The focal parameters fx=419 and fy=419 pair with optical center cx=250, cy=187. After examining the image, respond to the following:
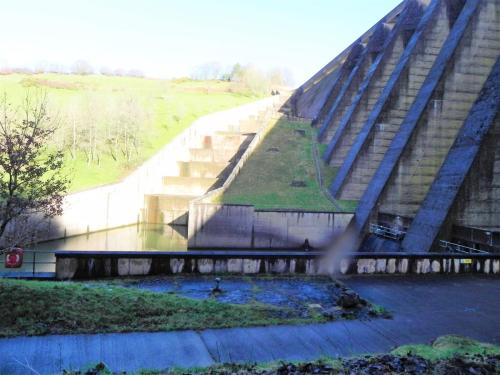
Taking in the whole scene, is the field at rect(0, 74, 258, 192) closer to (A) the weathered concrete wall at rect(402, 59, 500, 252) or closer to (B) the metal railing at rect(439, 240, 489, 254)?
(A) the weathered concrete wall at rect(402, 59, 500, 252)

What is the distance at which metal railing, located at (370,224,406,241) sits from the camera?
19.1 metres

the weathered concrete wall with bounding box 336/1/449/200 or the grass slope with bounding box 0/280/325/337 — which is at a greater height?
the weathered concrete wall with bounding box 336/1/449/200

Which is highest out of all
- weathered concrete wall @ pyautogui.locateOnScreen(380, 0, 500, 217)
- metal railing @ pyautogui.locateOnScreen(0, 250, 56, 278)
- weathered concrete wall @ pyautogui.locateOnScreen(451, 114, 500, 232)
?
weathered concrete wall @ pyautogui.locateOnScreen(380, 0, 500, 217)

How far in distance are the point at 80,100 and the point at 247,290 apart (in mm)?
34541

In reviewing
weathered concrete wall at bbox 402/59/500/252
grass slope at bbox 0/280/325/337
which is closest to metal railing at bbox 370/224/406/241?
weathered concrete wall at bbox 402/59/500/252

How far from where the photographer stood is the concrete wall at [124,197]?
25.0 metres

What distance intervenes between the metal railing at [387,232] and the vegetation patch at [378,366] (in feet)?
46.9

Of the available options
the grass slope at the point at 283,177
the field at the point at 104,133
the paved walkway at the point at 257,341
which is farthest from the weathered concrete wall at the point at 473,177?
the field at the point at 104,133

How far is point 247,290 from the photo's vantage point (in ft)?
27.8

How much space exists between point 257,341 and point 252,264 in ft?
12.9

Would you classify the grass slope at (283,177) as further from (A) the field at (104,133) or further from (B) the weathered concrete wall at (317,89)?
(B) the weathered concrete wall at (317,89)

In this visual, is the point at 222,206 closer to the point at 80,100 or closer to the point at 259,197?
the point at 259,197

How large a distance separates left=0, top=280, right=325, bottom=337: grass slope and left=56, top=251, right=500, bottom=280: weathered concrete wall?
1816 millimetres

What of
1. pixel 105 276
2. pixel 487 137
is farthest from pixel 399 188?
pixel 105 276
